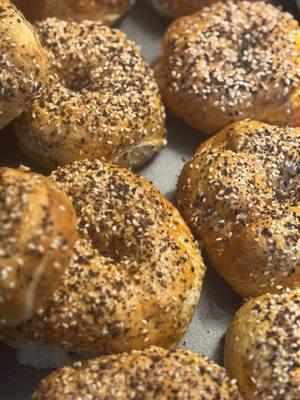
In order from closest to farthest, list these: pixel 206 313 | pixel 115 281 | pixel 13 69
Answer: pixel 115 281, pixel 13 69, pixel 206 313

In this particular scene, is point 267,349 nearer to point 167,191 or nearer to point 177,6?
point 167,191

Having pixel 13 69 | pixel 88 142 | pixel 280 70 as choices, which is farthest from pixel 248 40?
pixel 13 69

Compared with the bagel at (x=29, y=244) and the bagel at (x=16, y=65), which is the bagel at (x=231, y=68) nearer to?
the bagel at (x=16, y=65)

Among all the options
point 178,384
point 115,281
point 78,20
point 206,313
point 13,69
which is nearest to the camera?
point 178,384

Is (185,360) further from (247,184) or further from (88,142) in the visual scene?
(88,142)

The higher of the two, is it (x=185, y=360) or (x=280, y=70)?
(x=280, y=70)

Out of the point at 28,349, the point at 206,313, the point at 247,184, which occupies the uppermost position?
the point at 247,184

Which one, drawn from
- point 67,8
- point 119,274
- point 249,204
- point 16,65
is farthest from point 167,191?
point 67,8
